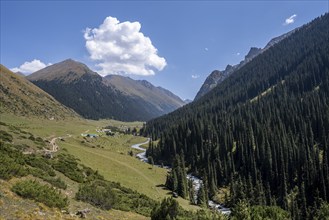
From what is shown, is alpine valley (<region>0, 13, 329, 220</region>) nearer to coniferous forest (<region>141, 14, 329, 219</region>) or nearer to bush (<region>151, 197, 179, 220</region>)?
bush (<region>151, 197, 179, 220</region>)

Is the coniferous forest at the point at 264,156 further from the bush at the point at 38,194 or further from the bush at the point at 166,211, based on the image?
the bush at the point at 38,194

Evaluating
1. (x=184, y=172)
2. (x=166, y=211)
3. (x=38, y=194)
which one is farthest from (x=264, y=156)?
(x=38, y=194)

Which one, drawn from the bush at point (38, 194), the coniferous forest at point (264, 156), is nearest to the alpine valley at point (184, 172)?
the bush at point (38, 194)

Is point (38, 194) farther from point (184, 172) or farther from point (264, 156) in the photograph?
point (264, 156)

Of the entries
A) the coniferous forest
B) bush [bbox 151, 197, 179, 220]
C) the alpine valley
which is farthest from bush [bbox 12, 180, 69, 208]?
the coniferous forest

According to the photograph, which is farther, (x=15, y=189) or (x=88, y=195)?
(x=88, y=195)

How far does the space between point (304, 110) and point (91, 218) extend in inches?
6746

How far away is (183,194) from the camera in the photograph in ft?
299

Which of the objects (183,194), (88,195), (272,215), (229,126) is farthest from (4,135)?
(229,126)

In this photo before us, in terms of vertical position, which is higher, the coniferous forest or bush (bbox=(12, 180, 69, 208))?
the coniferous forest

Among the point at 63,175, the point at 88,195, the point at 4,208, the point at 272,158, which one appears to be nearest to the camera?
the point at 4,208

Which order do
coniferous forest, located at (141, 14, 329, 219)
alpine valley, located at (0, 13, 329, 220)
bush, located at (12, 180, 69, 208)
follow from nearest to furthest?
bush, located at (12, 180, 69, 208) < alpine valley, located at (0, 13, 329, 220) < coniferous forest, located at (141, 14, 329, 219)

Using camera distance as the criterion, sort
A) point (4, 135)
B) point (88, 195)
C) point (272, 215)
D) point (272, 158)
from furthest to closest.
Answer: point (272, 158), point (4, 135), point (272, 215), point (88, 195)

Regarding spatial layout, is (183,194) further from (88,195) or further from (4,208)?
(4,208)
